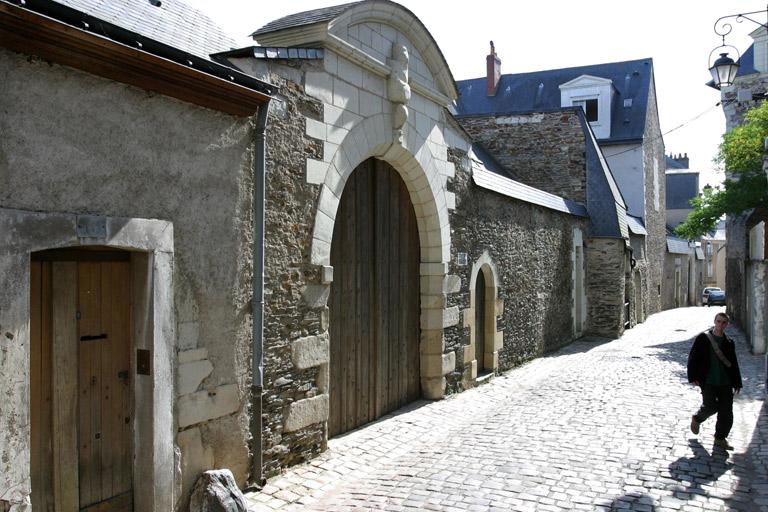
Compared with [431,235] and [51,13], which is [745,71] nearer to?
[431,235]

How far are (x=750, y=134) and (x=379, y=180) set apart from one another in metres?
8.31

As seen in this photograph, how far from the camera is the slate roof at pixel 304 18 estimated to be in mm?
5543

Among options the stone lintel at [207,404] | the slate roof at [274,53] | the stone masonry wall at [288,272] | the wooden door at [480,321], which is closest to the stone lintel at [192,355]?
the stone lintel at [207,404]

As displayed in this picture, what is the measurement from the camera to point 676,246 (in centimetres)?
2697

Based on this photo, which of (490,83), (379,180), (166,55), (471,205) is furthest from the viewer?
(490,83)

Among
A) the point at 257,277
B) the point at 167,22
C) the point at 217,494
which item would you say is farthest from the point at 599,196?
the point at 217,494

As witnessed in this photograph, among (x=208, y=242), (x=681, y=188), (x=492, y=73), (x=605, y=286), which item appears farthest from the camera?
(x=681, y=188)

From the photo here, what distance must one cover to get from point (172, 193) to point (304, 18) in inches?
95.9

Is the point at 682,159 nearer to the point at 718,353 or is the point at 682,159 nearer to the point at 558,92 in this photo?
the point at 558,92

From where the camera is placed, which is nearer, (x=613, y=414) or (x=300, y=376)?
(x=300, y=376)

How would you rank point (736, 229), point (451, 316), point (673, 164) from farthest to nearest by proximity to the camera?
point (673, 164) < point (736, 229) < point (451, 316)

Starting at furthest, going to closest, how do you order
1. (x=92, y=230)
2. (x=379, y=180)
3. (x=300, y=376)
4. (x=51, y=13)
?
(x=379, y=180)
(x=300, y=376)
(x=92, y=230)
(x=51, y=13)

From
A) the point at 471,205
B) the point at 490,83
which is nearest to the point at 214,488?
the point at 471,205

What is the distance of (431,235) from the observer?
7637mm
